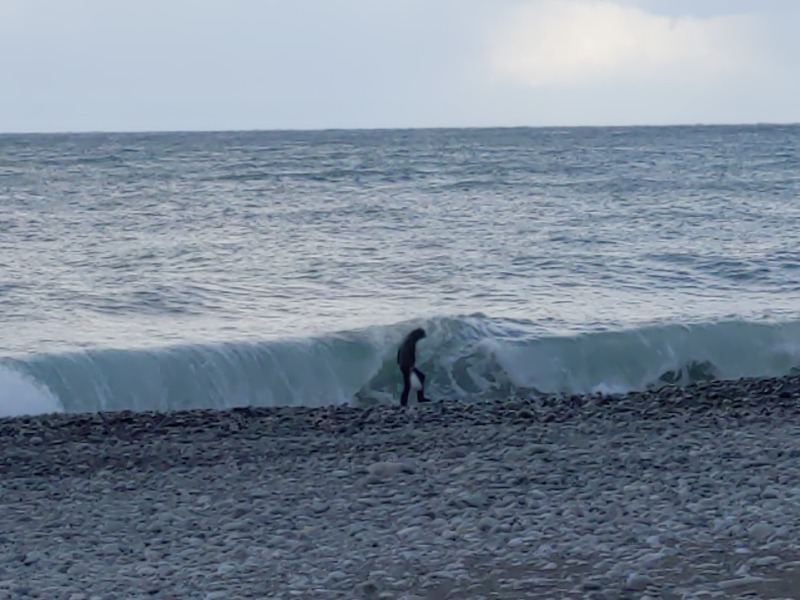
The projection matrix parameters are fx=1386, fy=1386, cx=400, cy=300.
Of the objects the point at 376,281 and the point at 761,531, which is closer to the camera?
the point at 761,531

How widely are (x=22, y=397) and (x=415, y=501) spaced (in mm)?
5798

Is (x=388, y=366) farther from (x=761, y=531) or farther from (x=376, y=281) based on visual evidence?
(x=761, y=531)

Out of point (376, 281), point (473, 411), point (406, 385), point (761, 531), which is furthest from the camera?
point (376, 281)

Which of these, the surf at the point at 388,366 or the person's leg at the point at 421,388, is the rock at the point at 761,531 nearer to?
the person's leg at the point at 421,388

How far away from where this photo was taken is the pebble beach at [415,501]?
6.03 m

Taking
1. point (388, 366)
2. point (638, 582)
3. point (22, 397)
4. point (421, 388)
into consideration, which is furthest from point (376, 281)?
point (638, 582)

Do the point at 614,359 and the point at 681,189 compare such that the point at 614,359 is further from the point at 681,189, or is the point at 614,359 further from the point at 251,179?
the point at 251,179

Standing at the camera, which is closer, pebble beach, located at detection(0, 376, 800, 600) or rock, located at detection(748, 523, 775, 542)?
pebble beach, located at detection(0, 376, 800, 600)

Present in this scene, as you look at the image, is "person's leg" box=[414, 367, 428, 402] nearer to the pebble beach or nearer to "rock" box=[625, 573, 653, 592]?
the pebble beach

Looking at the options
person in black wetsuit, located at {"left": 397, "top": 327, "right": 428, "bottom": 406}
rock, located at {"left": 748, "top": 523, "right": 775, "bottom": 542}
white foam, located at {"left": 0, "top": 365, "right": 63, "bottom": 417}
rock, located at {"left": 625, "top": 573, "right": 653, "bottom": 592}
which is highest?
rock, located at {"left": 748, "top": 523, "right": 775, "bottom": 542}

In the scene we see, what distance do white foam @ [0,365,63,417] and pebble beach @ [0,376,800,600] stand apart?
4.61 feet

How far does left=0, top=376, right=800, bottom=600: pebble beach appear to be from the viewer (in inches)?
237

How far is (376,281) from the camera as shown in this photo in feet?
58.9

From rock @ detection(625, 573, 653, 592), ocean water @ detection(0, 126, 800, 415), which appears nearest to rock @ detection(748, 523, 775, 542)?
rock @ detection(625, 573, 653, 592)
